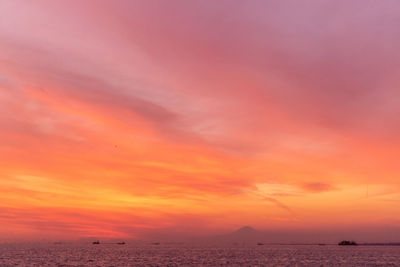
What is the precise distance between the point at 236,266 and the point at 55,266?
62586 millimetres

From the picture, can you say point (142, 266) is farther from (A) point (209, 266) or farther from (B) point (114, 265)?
(A) point (209, 266)

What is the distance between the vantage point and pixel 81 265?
125938mm

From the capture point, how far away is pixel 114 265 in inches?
5079

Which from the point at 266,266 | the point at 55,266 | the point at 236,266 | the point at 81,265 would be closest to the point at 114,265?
the point at 81,265

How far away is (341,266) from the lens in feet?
408

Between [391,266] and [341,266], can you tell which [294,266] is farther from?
[391,266]

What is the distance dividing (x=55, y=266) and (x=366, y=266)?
363 ft

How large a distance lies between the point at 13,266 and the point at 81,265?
22.0 metres

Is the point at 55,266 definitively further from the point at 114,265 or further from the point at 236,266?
the point at 236,266

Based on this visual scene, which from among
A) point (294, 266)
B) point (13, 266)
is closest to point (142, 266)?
point (13, 266)

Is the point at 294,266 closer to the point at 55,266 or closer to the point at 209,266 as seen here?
the point at 209,266

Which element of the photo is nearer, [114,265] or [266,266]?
[266,266]

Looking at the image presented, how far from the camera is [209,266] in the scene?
123m

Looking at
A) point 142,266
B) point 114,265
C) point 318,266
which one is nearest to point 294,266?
point 318,266
